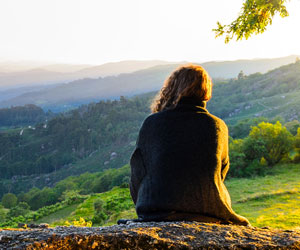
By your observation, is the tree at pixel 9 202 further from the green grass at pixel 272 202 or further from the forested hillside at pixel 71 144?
the forested hillside at pixel 71 144

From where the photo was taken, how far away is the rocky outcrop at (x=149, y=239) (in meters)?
1.87

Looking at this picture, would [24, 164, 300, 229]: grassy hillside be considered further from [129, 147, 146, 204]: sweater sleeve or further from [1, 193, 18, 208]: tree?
[1, 193, 18, 208]: tree

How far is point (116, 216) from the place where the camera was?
1101cm

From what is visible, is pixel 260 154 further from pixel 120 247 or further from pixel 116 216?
pixel 120 247

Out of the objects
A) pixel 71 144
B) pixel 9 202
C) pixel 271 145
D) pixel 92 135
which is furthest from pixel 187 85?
pixel 71 144

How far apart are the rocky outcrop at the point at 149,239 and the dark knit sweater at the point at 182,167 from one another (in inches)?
15.8

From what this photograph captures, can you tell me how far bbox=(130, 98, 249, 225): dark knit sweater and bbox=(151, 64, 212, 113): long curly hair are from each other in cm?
9

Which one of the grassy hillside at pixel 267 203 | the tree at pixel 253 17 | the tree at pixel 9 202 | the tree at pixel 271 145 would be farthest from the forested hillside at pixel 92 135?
the tree at pixel 253 17

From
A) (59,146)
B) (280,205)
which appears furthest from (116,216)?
(59,146)

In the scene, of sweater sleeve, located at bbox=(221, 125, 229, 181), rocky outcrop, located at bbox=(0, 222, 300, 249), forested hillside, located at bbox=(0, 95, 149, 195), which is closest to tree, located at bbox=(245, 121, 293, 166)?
sweater sleeve, located at bbox=(221, 125, 229, 181)

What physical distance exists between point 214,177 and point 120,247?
4.30 ft

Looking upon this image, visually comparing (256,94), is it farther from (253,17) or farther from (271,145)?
(253,17)

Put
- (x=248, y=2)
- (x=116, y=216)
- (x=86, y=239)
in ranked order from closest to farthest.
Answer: (x=86, y=239)
(x=248, y=2)
(x=116, y=216)

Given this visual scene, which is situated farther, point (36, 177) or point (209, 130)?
point (36, 177)
